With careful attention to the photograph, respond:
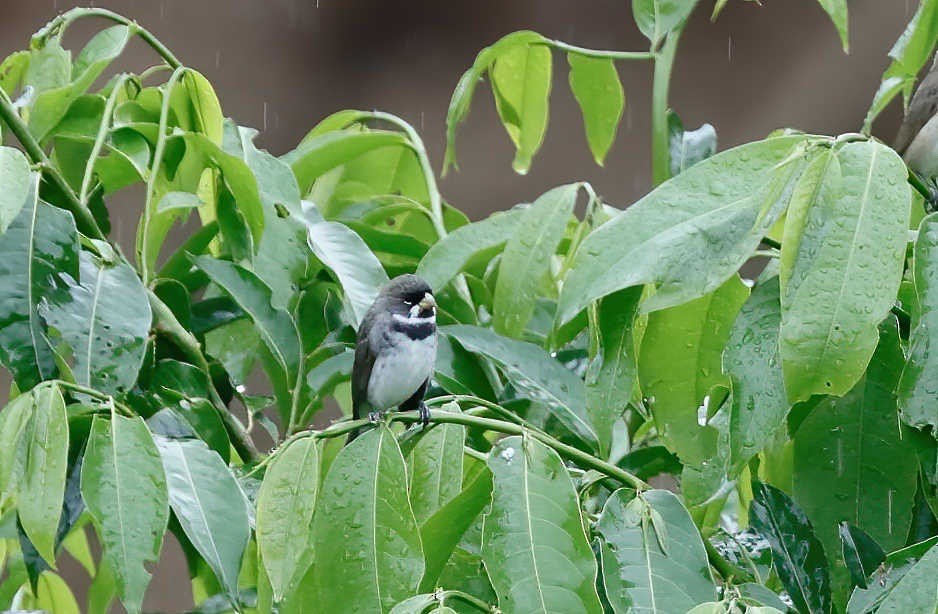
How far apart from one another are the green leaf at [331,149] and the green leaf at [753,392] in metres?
0.80

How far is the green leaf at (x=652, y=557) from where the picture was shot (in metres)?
Answer: 1.11

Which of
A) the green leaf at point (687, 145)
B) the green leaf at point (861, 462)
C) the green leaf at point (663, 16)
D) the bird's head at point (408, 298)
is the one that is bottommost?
the bird's head at point (408, 298)

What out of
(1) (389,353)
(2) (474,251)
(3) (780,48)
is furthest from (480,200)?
(2) (474,251)

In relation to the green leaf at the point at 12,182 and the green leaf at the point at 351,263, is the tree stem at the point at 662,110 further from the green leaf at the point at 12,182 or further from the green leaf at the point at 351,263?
the green leaf at the point at 12,182

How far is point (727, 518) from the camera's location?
6.91 feet

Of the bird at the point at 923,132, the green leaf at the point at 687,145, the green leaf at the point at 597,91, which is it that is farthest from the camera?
the bird at the point at 923,132

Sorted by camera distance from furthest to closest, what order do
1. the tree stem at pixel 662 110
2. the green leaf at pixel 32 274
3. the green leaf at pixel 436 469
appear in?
1. the tree stem at pixel 662 110
2. the green leaf at pixel 32 274
3. the green leaf at pixel 436 469

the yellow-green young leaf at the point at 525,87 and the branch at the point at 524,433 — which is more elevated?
the yellow-green young leaf at the point at 525,87

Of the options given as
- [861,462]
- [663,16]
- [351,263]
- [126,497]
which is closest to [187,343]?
[351,263]

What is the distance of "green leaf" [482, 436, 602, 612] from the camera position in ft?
3.48

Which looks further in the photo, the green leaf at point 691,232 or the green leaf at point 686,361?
the green leaf at point 686,361

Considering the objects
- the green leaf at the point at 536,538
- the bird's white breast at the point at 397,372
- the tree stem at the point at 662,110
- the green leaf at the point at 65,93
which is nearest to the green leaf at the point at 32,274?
the green leaf at the point at 65,93

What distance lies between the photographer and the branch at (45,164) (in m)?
1.43

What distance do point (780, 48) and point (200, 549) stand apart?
13.2 feet
